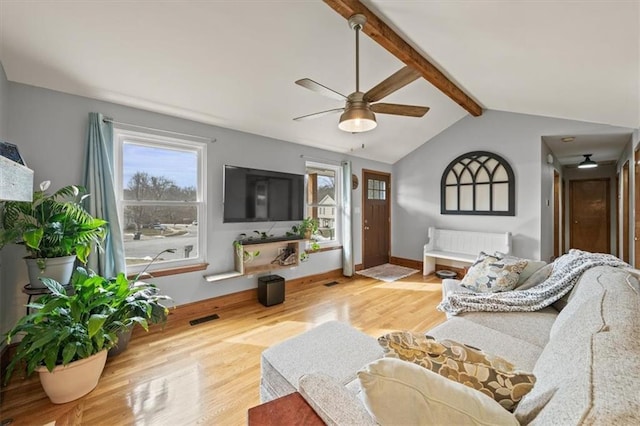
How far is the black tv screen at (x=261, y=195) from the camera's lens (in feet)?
10.7

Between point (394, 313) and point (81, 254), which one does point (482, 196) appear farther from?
point (81, 254)

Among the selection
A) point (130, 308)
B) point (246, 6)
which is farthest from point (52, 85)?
point (130, 308)

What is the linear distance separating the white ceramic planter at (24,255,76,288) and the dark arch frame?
5.28m

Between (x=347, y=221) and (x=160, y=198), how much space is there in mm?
2910

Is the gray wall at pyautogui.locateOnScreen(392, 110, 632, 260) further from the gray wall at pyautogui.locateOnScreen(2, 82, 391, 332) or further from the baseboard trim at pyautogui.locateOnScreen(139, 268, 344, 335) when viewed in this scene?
the baseboard trim at pyautogui.locateOnScreen(139, 268, 344, 335)

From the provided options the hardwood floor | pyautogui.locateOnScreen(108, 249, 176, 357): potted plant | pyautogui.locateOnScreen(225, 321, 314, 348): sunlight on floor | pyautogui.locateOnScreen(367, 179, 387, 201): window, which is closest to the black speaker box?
the hardwood floor

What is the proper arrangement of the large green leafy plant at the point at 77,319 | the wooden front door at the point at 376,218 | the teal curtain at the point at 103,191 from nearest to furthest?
1. the large green leafy plant at the point at 77,319
2. the teal curtain at the point at 103,191
3. the wooden front door at the point at 376,218

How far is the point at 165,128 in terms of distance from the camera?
2.89 metres

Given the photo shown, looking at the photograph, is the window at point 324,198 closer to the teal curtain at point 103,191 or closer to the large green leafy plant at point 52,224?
the teal curtain at point 103,191

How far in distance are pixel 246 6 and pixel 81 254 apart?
2.28 metres

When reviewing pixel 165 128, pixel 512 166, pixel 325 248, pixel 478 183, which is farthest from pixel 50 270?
pixel 512 166

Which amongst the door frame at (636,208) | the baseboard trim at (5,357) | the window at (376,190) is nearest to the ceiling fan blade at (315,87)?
the baseboard trim at (5,357)

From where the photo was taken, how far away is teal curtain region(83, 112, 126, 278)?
7.81ft

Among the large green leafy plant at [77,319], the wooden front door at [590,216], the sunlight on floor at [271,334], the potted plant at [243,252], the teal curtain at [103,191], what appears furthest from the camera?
the wooden front door at [590,216]
